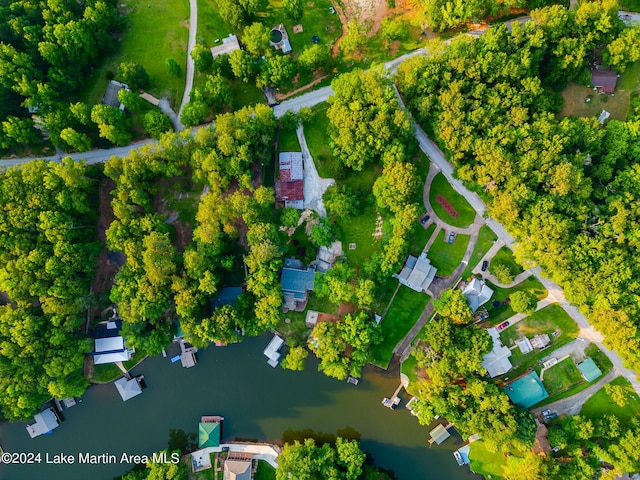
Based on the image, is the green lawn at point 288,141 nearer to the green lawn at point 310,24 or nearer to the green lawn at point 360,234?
the green lawn at point 310,24

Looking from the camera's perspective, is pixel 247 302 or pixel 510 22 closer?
pixel 247 302

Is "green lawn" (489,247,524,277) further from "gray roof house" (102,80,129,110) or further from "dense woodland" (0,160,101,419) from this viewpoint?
"gray roof house" (102,80,129,110)

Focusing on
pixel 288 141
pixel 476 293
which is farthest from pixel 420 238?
pixel 288 141

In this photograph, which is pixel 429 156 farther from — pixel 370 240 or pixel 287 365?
pixel 287 365

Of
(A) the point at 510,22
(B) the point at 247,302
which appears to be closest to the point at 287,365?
(B) the point at 247,302

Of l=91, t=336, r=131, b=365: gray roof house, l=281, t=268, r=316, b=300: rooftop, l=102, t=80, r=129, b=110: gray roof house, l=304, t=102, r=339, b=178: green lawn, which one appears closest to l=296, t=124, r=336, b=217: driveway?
l=304, t=102, r=339, b=178: green lawn

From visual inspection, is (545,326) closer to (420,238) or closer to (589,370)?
(589,370)

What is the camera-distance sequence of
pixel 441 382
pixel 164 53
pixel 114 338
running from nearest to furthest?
1. pixel 441 382
2. pixel 114 338
3. pixel 164 53
